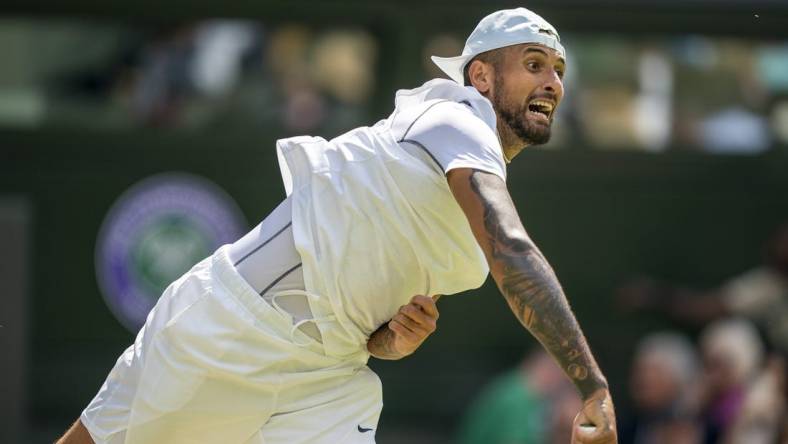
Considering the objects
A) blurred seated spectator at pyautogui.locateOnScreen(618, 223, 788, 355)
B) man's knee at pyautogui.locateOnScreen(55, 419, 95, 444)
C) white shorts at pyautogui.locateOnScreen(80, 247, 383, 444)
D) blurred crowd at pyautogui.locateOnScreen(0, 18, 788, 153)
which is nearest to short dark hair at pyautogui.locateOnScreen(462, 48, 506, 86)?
white shorts at pyautogui.locateOnScreen(80, 247, 383, 444)

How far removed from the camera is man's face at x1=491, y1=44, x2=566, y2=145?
4.00 m

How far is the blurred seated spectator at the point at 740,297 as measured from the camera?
27.6 feet

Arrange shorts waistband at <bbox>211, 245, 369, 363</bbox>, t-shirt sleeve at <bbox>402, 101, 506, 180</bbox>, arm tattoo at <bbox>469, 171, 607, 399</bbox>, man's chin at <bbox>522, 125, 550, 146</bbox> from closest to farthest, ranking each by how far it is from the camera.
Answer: arm tattoo at <bbox>469, 171, 607, 399</bbox>
t-shirt sleeve at <bbox>402, 101, 506, 180</bbox>
shorts waistband at <bbox>211, 245, 369, 363</bbox>
man's chin at <bbox>522, 125, 550, 146</bbox>

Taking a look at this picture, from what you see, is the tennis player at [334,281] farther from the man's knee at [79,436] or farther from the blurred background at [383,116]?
the blurred background at [383,116]

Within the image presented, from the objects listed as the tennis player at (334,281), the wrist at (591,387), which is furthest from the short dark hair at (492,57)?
the wrist at (591,387)

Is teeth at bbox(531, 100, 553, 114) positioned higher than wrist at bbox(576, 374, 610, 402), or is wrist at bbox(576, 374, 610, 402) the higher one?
teeth at bbox(531, 100, 553, 114)

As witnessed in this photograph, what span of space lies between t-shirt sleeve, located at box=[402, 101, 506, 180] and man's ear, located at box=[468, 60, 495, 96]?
27 centimetres

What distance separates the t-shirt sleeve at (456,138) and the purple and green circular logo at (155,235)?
4.72 meters

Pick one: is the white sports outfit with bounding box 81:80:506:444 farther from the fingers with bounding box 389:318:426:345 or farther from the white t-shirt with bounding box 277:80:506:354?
the fingers with bounding box 389:318:426:345

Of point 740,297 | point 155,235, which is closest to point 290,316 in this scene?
point 155,235

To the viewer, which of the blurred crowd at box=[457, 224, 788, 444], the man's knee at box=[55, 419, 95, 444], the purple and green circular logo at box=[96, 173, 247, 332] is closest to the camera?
the man's knee at box=[55, 419, 95, 444]

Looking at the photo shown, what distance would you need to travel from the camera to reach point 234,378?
3.91 meters

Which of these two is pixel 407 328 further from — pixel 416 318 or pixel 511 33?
pixel 511 33

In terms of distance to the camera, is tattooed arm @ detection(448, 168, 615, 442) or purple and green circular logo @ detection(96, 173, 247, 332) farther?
purple and green circular logo @ detection(96, 173, 247, 332)
